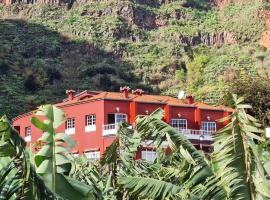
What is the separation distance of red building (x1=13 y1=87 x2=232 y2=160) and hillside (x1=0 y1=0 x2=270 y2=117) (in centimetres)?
2723

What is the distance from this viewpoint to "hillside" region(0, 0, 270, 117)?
83.4m

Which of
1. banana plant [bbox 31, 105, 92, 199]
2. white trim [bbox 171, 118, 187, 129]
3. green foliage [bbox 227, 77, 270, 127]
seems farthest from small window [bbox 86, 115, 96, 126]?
banana plant [bbox 31, 105, 92, 199]

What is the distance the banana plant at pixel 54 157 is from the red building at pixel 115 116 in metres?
31.6

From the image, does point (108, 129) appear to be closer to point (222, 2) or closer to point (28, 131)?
point (28, 131)

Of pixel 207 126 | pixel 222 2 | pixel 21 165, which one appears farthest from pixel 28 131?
pixel 222 2

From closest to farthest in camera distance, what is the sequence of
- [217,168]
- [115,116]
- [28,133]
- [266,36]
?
[217,168] < [115,116] < [28,133] < [266,36]

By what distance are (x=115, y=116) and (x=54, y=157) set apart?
3415 cm

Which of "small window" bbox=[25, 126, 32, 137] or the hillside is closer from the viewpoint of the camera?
"small window" bbox=[25, 126, 32, 137]

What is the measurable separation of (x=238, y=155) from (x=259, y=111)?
3759cm

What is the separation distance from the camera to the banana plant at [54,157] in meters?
6.28

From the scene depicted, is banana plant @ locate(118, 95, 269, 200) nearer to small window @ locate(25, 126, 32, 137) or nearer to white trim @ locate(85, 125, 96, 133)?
white trim @ locate(85, 125, 96, 133)

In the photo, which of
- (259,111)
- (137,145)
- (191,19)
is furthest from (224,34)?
(137,145)

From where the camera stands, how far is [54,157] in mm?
6320

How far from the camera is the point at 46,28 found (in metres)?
106
